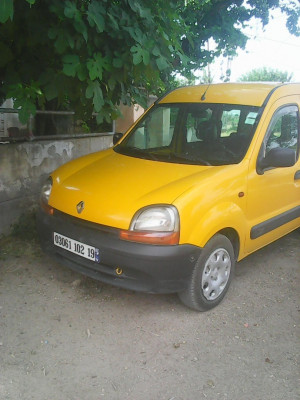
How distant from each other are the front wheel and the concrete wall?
2.47 meters

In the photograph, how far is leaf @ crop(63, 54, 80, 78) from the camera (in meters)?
3.19

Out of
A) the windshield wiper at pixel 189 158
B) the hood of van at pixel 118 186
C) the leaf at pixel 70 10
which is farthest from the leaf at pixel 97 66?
the windshield wiper at pixel 189 158

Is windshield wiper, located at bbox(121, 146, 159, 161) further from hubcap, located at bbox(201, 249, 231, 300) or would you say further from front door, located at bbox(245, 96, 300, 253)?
Answer: hubcap, located at bbox(201, 249, 231, 300)

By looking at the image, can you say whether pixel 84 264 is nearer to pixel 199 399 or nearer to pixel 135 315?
pixel 135 315

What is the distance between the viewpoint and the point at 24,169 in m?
4.75

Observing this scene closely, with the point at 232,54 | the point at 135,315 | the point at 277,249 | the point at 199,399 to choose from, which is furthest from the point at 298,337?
the point at 232,54

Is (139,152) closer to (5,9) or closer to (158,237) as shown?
(158,237)

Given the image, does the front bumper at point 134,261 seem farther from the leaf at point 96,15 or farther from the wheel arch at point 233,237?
the leaf at point 96,15

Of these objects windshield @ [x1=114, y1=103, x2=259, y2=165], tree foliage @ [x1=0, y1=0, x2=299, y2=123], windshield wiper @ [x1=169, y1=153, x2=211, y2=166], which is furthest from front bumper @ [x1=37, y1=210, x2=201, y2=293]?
tree foliage @ [x1=0, y1=0, x2=299, y2=123]

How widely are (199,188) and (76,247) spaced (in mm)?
1074

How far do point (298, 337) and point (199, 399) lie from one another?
3.43 feet

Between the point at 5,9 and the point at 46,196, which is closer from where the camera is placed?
the point at 5,9

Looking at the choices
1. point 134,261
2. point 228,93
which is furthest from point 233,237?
point 228,93

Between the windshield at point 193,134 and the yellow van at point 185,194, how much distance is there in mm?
11
